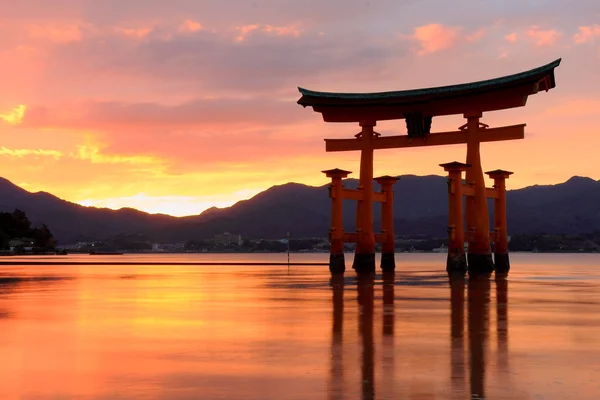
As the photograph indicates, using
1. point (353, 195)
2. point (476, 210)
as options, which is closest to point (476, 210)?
point (476, 210)

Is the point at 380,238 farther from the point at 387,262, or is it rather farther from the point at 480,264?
the point at 480,264

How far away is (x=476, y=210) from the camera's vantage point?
51.5 metres

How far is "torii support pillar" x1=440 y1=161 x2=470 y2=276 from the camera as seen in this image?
49.3 metres

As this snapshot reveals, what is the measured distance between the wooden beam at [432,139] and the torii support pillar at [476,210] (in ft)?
1.63

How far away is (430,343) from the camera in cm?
1457

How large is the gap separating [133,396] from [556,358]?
6.43 meters

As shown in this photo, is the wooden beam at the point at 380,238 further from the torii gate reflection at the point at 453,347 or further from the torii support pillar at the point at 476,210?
the torii gate reflection at the point at 453,347

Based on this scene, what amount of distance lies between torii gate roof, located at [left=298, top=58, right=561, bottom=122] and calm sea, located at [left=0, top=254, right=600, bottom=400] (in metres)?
23.5

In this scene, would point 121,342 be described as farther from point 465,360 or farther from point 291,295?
point 291,295

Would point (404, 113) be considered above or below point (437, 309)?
above

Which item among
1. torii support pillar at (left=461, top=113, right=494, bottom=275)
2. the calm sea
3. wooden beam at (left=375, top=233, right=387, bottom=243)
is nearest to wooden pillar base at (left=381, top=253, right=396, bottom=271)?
wooden beam at (left=375, top=233, right=387, bottom=243)

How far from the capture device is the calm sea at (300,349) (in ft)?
33.1

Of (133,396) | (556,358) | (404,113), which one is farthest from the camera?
(404,113)

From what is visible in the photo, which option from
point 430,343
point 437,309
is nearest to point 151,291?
point 437,309
